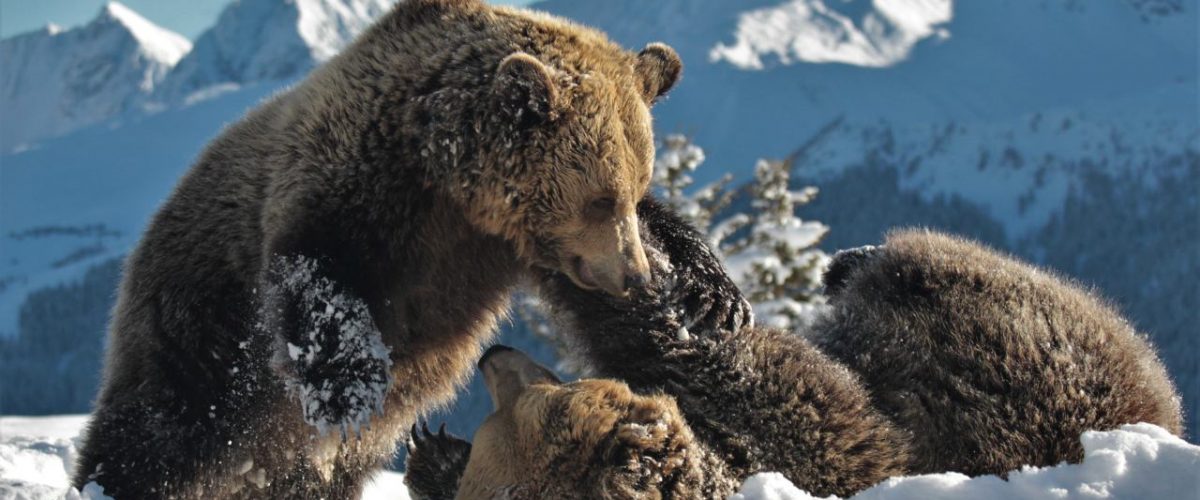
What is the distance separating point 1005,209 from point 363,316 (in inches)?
7221

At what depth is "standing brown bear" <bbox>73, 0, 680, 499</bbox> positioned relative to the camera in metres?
3.72

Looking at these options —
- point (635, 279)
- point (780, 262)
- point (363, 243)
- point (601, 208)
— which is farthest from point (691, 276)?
point (780, 262)

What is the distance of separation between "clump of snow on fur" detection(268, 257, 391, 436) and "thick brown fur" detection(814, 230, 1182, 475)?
6.57 feet

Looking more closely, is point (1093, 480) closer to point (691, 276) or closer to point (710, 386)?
point (710, 386)

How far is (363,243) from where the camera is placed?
12.5 feet

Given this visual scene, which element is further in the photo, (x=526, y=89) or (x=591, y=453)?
(x=526, y=89)

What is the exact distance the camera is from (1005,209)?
567ft

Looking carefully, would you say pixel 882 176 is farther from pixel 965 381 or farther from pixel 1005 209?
pixel 965 381

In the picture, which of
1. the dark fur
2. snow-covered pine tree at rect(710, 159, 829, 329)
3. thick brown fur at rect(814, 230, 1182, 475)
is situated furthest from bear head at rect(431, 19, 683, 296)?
snow-covered pine tree at rect(710, 159, 829, 329)

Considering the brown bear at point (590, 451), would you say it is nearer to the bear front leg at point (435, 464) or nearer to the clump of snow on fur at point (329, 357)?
the clump of snow on fur at point (329, 357)

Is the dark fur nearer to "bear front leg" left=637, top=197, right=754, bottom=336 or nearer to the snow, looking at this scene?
"bear front leg" left=637, top=197, right=754, bottom=336

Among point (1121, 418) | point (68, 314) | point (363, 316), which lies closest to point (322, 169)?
point (363, 316)

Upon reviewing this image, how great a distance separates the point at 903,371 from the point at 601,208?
147 cm

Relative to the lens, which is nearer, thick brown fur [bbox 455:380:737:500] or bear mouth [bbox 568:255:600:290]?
thick brown fur [bbox 455:380:737:500]
